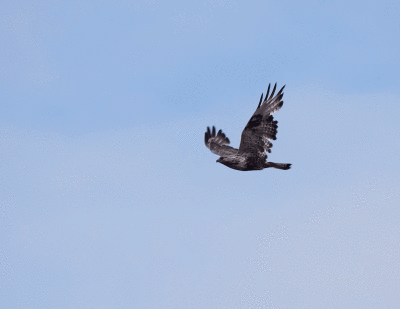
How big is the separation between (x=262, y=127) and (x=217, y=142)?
5185mm

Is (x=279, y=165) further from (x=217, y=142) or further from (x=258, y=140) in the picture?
(x=217, y=142)

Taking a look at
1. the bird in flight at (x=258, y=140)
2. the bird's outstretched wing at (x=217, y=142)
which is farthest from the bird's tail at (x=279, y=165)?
the bird's outstretched wing at (x=217, y=142)

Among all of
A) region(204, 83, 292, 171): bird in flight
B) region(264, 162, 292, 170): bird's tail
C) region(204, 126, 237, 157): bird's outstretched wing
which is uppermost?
region(204, 126, 237, 157): bird's outstretched wing

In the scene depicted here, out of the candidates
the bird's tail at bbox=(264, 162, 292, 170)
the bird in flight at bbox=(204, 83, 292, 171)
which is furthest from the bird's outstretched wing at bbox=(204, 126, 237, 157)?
the bird's tail at bbox=(264, 162, 292, 170)

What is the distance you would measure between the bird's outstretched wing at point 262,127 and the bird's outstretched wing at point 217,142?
3010 millimetres

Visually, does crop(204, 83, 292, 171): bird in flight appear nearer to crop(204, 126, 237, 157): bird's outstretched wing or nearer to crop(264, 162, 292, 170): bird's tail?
crop(264, 162, 292, 170): bird's tail

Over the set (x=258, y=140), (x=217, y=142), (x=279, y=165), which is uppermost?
(x=217, y=142)

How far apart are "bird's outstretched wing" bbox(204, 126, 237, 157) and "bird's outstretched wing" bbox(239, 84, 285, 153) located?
9.87 feet

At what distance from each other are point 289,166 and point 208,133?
594cm

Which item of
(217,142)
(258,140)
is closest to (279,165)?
(258,140)

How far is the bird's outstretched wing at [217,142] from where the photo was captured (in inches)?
879

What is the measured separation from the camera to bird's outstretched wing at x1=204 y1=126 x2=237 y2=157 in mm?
22336

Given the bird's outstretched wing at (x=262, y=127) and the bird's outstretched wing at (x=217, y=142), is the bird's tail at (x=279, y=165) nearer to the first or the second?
the bird's outstretched wing at (x=262, y=127)

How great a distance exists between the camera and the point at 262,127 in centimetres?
1883
